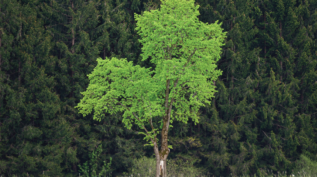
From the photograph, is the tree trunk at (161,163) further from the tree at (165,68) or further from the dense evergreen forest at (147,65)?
the dense evergreen forest at (147,65)

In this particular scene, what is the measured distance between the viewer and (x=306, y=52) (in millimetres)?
20797

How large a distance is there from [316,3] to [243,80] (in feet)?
29.9

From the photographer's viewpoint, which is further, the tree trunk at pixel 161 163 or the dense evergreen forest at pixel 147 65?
the dense evergreen forest at pixel 147 65

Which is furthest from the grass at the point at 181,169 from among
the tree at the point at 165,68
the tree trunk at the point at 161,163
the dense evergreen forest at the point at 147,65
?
the tree at the point at 165,68

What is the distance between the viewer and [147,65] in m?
20.5

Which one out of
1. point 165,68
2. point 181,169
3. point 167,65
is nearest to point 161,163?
point 165,68

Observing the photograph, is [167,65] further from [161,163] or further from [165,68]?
[161,163]

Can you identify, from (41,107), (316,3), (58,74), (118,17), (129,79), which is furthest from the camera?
(316,3)

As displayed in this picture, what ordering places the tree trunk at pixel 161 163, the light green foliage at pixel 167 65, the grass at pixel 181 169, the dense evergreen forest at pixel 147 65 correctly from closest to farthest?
the light green foliage at pixel 167 65 < the tree trunk at pixel 161 163 < the dense evergreen forest at pixel 147 65 < the grass at pixel 181 169

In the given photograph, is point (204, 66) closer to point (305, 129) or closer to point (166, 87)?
point (166, 87)

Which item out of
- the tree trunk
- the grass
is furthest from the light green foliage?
the grass

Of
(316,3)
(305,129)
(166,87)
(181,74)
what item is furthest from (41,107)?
(316,3)

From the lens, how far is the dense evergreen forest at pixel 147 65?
1627 centimetres

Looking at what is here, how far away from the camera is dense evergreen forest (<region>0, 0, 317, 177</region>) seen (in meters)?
16.3
